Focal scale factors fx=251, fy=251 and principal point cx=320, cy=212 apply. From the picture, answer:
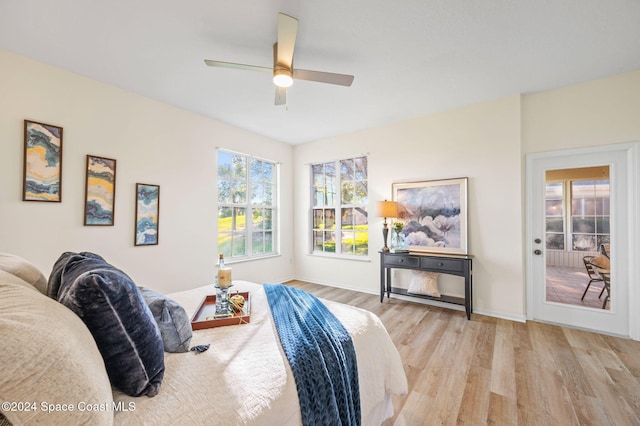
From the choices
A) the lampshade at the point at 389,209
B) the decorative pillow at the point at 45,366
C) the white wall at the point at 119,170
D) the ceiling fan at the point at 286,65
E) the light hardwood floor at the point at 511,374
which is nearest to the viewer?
the decorative pillow at the point at 45,366

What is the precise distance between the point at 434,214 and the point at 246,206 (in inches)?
121

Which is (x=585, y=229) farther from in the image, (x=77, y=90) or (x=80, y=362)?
(x=77, y=90)

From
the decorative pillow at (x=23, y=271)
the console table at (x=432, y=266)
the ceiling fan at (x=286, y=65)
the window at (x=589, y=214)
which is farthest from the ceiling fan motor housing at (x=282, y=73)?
the window at (x=589, y=214)

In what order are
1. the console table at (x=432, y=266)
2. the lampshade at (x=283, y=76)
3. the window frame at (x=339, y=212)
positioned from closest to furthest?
the lampshade at (x=283, y=76) < the console table at (x=432, y=266) < the window frame at (x=339, y=212)

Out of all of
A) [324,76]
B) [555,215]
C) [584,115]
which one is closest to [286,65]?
[324,76]

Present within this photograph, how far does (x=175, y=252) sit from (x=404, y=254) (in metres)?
3.18

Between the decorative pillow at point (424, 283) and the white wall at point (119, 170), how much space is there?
268 cm

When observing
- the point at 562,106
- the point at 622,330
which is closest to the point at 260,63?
the point at 562,106

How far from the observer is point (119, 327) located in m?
0.87

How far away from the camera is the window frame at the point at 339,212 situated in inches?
177

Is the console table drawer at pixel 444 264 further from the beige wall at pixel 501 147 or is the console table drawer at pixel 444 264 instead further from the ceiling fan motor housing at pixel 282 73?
the ceiling fan motor housing at pixel 282 73

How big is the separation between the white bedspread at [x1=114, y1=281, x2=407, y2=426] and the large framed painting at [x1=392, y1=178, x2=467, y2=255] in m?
2.39

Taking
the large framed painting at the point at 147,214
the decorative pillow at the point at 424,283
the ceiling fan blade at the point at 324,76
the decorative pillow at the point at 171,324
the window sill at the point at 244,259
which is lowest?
the decorative pillow at the point at 424,283

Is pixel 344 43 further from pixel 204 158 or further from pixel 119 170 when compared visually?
pixel 119 170
